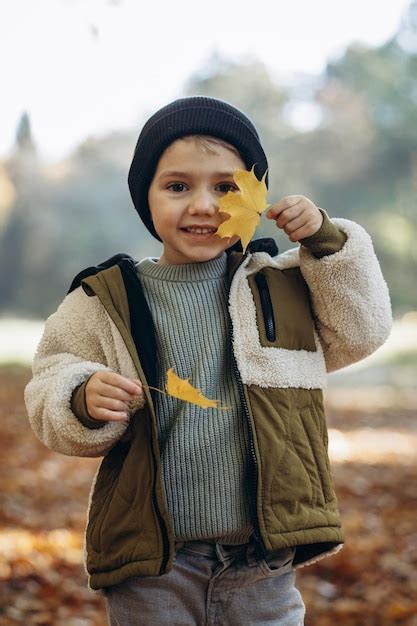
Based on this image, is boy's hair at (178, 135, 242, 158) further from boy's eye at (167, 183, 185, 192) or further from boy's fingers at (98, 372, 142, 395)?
boy's fingers at (98, 372, 142, 395)

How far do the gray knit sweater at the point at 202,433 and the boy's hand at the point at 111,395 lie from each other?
7.8 inches

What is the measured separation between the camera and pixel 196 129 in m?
2.18

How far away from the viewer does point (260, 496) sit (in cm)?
202

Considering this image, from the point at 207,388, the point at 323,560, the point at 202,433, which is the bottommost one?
the point at 323,560

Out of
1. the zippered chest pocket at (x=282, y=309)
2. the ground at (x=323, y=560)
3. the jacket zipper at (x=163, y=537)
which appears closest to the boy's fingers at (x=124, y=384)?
the jacket zipper at (x=163, y=537)

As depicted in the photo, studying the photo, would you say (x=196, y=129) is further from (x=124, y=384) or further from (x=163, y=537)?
(x=163, y=537)

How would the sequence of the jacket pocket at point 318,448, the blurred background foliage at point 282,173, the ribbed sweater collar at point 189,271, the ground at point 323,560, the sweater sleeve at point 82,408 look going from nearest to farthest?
the sweater sleeve at point 82,408 < the jacket pocket at point 318,448 < the ribbed sweater collar at point 189,271 < the ground at point 323,560 < the blurred background foliage at point 282,173

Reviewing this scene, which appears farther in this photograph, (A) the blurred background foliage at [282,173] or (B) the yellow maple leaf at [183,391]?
(A) the blurred background foliage at [282,173]

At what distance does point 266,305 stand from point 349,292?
223 millimetres

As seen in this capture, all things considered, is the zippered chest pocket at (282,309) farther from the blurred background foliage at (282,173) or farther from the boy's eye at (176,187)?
the blurred background foliage at (282,173)

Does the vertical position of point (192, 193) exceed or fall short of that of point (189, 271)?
it exceeds it

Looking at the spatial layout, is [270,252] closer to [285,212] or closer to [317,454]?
[285,212]

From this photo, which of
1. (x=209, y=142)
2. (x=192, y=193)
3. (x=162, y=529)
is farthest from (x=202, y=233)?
(x=162, y=529)

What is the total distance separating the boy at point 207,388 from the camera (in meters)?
2.04
